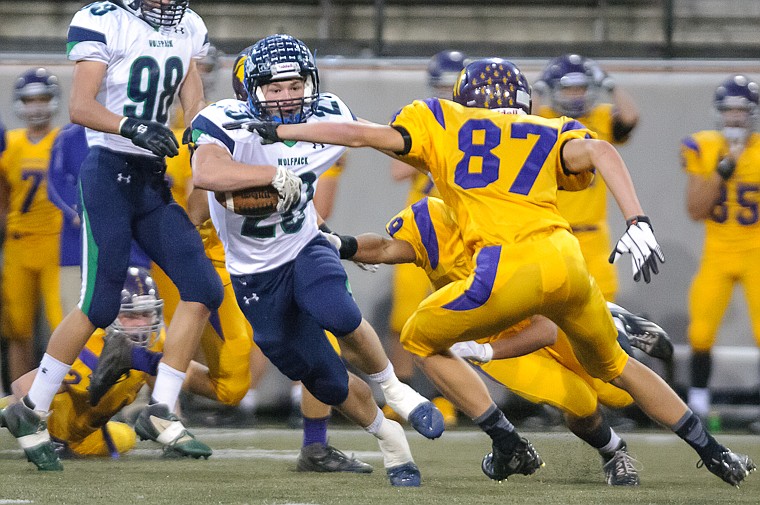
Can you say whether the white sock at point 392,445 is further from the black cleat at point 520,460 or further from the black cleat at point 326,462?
the black cleat at point 326,462

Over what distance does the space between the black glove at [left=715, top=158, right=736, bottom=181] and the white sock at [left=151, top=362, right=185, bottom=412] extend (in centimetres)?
289

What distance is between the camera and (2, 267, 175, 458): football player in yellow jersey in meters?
4.68

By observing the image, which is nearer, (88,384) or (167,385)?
(167,385)

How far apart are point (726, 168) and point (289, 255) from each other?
2.79m

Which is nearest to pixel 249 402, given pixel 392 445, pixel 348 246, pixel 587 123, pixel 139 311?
pixel 139 311

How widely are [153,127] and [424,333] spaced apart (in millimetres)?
1107

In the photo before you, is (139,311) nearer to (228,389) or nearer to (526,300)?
(228,389)

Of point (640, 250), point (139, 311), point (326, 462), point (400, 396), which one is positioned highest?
point (640, 250)

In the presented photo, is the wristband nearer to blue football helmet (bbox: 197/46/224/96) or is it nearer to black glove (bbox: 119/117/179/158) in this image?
black glove (bbox: 119/117/179/158)

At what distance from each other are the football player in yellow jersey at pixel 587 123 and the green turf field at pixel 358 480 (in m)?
0.92

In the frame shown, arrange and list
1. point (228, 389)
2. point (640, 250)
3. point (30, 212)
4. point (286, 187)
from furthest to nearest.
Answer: point (30, 212)
point (228, 389)
point (286, 187)
point (640, 250)

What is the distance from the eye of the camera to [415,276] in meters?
6.45

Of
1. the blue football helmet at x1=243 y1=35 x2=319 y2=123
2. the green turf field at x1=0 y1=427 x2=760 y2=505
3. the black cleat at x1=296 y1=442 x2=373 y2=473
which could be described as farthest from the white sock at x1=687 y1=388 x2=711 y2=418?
the blue football helmet at x1=243 y1=35 x2=319 y2=123

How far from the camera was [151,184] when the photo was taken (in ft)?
14.7
